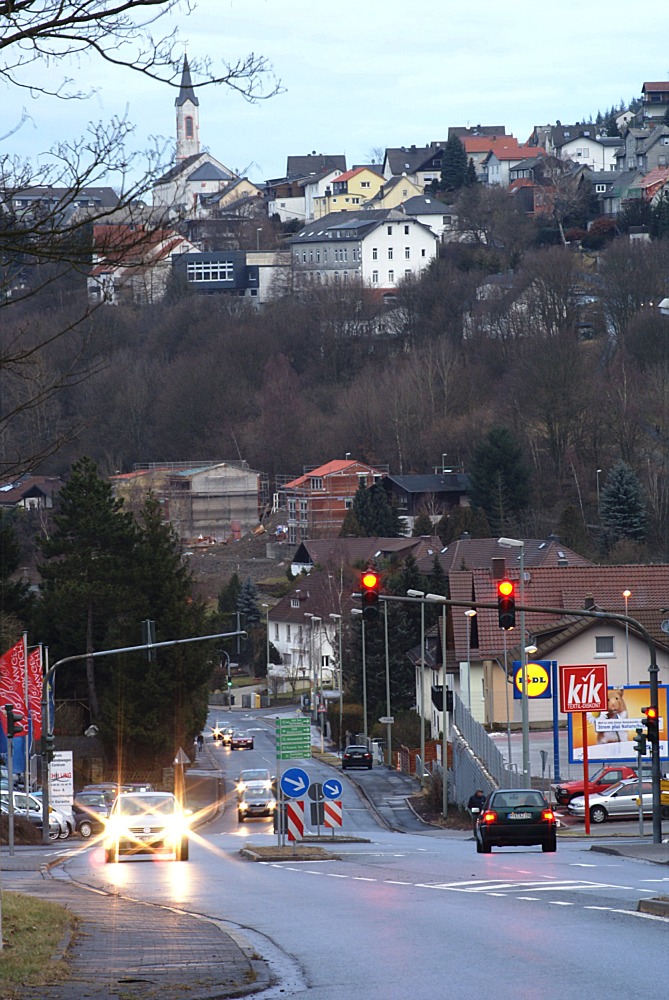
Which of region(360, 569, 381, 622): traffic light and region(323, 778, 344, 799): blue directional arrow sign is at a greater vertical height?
region(360, 569, 381, 622): traffic light

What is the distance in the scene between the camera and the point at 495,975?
36.8ft

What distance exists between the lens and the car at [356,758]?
66.3 meters

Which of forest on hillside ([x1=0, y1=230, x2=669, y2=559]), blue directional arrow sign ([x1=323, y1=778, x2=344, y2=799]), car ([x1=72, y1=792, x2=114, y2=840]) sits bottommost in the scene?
car ([x1=72, y1=792, x2=114, y2=840])

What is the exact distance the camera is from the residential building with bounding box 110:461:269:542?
14738 centimetres

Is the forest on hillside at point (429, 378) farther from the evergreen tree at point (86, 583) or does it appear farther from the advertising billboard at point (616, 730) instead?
the advertising billboard at point (616, 730)

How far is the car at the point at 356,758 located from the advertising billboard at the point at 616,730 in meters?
16.0

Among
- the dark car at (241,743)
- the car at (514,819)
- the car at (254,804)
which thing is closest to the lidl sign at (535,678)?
the car at (254,804)

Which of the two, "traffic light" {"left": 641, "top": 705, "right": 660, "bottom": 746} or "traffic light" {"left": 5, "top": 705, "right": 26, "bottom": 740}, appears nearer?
"traffic light" {"left": 641, "top": 705, "right": 660, "bottom": 746}

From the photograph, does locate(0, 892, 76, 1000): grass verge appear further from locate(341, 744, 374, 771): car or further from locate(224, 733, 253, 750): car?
locate(224, 733, 253, 750): car

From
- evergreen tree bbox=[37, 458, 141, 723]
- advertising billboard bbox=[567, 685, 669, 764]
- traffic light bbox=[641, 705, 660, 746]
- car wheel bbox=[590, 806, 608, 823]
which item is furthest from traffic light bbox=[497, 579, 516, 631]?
evergreen tree bbox=[37, 458, 141, 723]

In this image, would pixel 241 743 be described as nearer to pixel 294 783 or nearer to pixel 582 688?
pixel 582 688

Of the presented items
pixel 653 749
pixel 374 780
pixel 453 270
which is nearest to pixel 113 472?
pixel 453 270

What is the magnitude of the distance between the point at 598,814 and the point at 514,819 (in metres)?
13.9

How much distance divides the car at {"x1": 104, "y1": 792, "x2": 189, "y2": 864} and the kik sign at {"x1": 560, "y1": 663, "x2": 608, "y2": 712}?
10.4 m
